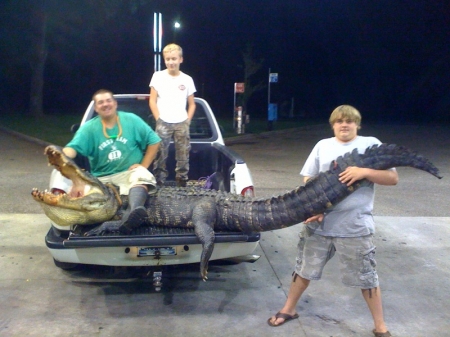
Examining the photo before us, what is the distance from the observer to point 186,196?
15.4ft

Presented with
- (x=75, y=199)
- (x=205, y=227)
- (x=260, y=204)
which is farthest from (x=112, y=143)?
(x=260, y=204)

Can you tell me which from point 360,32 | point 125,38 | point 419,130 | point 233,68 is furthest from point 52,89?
point 419,130

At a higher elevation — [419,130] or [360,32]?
[360,32]

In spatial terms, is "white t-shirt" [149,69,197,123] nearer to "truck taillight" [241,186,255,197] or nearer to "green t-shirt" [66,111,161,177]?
"green t-shirt" [66,111,161,177]

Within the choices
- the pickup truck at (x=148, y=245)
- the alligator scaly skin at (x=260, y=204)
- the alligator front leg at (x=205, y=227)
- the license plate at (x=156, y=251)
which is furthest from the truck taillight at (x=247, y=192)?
the license plate at (x=156, y=251)

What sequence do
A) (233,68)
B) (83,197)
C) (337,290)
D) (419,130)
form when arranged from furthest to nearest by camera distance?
1. (233,68)
2. (419,130)
3. (337,290)
4. (83,197)

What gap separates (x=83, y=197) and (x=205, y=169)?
2.51m

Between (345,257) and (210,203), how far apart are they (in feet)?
4.02

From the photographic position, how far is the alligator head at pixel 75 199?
166 inches

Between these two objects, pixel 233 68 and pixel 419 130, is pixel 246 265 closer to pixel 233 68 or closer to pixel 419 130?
pixel 419 130

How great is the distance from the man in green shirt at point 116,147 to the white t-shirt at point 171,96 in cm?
→ 137

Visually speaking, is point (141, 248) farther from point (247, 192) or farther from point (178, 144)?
point (178, 144)

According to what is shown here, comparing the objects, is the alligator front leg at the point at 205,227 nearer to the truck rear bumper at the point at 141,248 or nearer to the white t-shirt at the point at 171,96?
the truck rear bumper at the point at 141,248

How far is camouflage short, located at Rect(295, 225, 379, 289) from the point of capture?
398 centimetres
